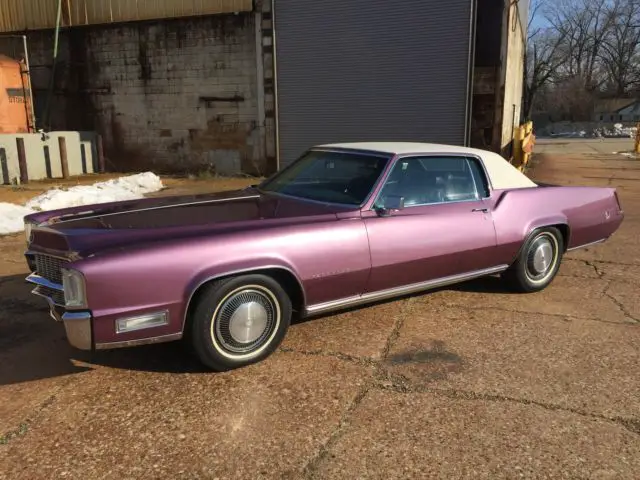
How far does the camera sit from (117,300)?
112 inches

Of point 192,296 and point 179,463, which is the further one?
point 192,296

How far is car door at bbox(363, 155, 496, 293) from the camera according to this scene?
3785 millimetres

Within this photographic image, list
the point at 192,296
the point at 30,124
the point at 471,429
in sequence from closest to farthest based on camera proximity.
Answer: the point at 471,429 → the point at 192,296 → the point at 30,124

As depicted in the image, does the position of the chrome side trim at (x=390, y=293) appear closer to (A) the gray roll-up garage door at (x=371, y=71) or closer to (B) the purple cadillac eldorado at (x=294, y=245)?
(B) the purple cadillac eldorado at (x=294, y=245)

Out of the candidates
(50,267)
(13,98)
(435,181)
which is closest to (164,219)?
(50,267)

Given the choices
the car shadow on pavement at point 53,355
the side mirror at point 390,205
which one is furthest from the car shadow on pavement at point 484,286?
the side mirror at point 390,205

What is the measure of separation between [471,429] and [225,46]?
43.6ft

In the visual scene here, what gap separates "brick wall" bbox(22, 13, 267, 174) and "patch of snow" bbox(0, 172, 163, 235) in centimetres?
326

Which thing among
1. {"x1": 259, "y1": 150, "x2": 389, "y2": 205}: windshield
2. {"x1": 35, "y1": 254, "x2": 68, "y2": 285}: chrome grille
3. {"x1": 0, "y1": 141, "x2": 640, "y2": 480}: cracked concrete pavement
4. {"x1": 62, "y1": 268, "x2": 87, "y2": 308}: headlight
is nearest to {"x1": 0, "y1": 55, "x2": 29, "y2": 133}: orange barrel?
{"x1": 0, "y1": 141, "x2": 640, "y2": 480}: cracked concrete pavement

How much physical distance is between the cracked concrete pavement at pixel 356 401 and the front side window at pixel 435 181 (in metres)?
0.91

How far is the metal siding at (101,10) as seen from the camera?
13.9 metres

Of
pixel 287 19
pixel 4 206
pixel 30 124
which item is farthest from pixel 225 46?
pixel 4 206

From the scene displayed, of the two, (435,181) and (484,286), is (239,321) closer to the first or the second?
(435,181)

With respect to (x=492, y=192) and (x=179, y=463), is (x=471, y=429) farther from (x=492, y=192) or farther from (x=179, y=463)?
(x=492, y=192)
